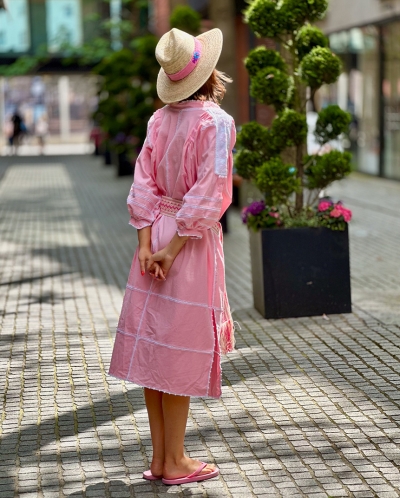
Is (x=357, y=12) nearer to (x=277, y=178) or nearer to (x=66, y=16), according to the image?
(x=277, y=178)

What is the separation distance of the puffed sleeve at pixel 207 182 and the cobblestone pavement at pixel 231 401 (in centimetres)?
114

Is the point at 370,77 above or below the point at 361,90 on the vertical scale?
above

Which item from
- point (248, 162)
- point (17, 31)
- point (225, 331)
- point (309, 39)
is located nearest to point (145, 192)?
point (225, 331)

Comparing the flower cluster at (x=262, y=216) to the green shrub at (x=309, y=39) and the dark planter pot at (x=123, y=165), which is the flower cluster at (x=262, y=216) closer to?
the green shrub at (x=309, y=39)

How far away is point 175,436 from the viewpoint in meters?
4.23

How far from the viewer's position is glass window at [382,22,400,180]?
814 inches

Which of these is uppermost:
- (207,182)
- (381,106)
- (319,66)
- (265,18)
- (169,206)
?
(265,18)

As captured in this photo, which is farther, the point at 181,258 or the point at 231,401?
the point at 231,401

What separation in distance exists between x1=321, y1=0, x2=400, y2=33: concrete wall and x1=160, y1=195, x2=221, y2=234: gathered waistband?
54.4 feet

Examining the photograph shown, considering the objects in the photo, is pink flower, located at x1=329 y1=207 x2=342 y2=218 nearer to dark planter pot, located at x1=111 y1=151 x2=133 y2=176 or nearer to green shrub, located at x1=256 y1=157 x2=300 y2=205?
green shrub, located at x1=256 y1=157 x2=300 y2=205

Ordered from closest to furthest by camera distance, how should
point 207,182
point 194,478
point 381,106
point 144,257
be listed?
point 207,182 → point 144,257 → point 194,478 → point 381,106

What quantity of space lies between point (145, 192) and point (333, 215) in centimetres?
361

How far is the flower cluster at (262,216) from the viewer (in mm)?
7711

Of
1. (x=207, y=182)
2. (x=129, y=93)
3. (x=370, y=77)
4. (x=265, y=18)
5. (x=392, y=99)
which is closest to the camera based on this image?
(x=207, y=182)
